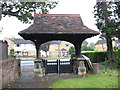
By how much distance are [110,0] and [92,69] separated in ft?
26.3

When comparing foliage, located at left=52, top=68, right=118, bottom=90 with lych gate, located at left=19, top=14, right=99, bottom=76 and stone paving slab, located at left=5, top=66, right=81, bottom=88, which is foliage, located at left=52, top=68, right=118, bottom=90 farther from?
lych gate, located at left=19, top=14, right=99, bottom=76

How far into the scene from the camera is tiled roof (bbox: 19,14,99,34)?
874cm

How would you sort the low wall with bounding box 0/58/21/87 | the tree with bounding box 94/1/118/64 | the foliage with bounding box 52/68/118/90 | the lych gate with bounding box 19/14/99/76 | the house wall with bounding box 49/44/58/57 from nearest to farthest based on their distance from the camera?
the low wall with bounding box 0/58/21/87, the foliage with bounding box 52/68/118/90, the lych gate with bounding box 19/14/99/76, the tree with bounding box 94/1/118/64, the house wall with bounding box 49/44/58/57

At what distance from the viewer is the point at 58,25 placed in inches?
385

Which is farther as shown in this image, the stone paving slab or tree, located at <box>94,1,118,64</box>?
tree, located at <box>94,1,118,64</box>

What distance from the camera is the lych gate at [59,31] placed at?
342 inches

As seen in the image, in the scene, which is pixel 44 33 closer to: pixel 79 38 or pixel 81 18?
pixel 79 38

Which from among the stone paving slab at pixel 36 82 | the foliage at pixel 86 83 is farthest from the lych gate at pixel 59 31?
the foliage at pixel 86 83

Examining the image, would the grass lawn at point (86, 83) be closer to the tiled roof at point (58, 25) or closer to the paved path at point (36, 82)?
the paved path at point (36, 82)

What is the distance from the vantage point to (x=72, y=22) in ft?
34.0


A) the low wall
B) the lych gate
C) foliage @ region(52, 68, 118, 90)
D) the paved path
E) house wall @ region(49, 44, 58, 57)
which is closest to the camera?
the low wall

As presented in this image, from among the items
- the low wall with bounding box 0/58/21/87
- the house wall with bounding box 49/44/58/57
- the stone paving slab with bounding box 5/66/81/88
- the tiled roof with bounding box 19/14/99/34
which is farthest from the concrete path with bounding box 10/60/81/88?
the house wall with bounding box 49/44/58/57

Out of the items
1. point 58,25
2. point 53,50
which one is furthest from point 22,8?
point 53,50

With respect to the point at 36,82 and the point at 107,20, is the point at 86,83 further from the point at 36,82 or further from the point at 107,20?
the point at 107,20
